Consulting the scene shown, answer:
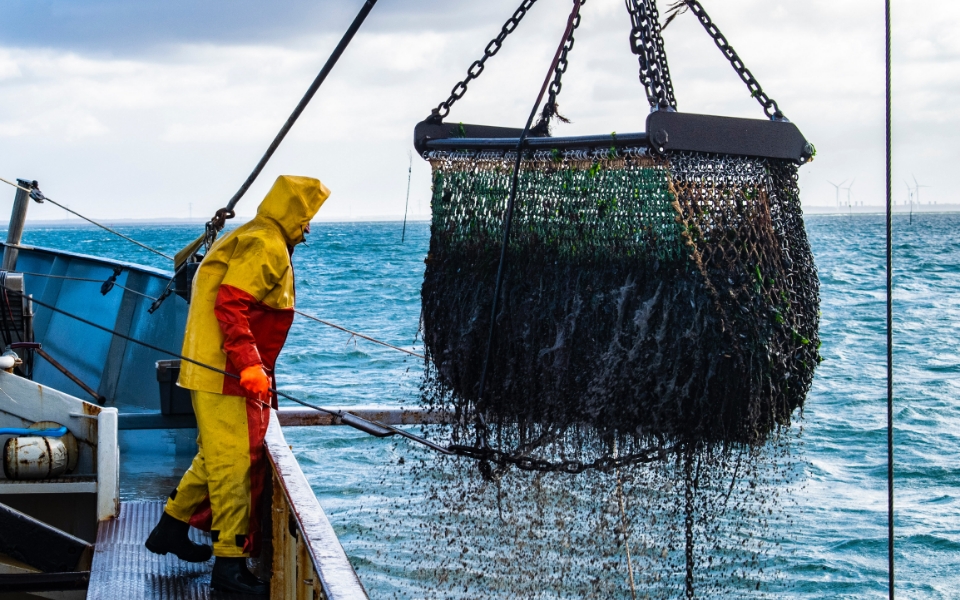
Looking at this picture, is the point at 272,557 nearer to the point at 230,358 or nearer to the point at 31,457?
the point at 230,358

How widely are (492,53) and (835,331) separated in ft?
74.8

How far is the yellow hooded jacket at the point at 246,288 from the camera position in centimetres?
325

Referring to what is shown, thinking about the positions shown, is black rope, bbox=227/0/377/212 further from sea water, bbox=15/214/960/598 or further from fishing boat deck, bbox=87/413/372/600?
sea water, bbox=15/214/960/598

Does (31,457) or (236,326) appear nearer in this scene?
(236,326)

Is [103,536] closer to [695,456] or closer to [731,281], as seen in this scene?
[695,456]

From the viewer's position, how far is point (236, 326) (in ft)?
10.6

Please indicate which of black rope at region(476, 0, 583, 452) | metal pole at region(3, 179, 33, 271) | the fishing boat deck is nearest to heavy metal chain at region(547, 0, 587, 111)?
black rope at region(476, 0, 583, 452)

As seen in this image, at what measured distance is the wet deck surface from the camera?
11.4ft

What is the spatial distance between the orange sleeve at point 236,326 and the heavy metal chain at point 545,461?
0.96 meters

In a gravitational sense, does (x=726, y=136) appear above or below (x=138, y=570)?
above

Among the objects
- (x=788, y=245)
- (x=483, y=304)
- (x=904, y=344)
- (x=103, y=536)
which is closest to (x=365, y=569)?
(x=103, y=536)

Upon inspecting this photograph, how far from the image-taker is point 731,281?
3.35m

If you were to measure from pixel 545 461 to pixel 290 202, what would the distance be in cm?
142

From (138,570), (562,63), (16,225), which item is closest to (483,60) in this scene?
(562,63)
